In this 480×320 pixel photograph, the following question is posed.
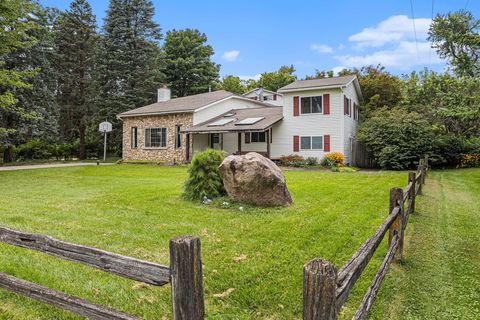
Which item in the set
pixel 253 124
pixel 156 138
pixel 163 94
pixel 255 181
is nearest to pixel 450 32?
pixel 253 124

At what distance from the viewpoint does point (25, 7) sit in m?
14.6

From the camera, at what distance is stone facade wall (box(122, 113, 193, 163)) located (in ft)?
74.3

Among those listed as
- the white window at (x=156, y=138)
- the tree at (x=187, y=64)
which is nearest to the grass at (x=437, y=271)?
the white window at (x=156, y=138)

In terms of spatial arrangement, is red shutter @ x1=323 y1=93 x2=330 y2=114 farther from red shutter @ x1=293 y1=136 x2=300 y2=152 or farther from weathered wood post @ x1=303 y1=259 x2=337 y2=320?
weathered wood post @ x1=303 y1=259 x2=337 y2=320

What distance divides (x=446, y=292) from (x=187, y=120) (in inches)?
795

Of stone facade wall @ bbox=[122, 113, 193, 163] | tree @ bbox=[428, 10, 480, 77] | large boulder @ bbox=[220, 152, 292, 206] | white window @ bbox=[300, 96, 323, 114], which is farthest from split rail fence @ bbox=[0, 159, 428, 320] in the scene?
tree @ bbox=[428, 10, 480, 77]

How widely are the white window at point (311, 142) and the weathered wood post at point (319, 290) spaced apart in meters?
19.3

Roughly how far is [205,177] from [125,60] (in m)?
25.5

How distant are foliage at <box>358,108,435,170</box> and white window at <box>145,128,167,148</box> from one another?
13674mm

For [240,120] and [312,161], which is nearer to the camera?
[312,161]

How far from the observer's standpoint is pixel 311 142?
812 inches

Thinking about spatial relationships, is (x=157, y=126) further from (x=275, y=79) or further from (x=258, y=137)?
(x=275, y=79)

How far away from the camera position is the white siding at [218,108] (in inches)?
887

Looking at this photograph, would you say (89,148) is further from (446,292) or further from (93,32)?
(446,292)
